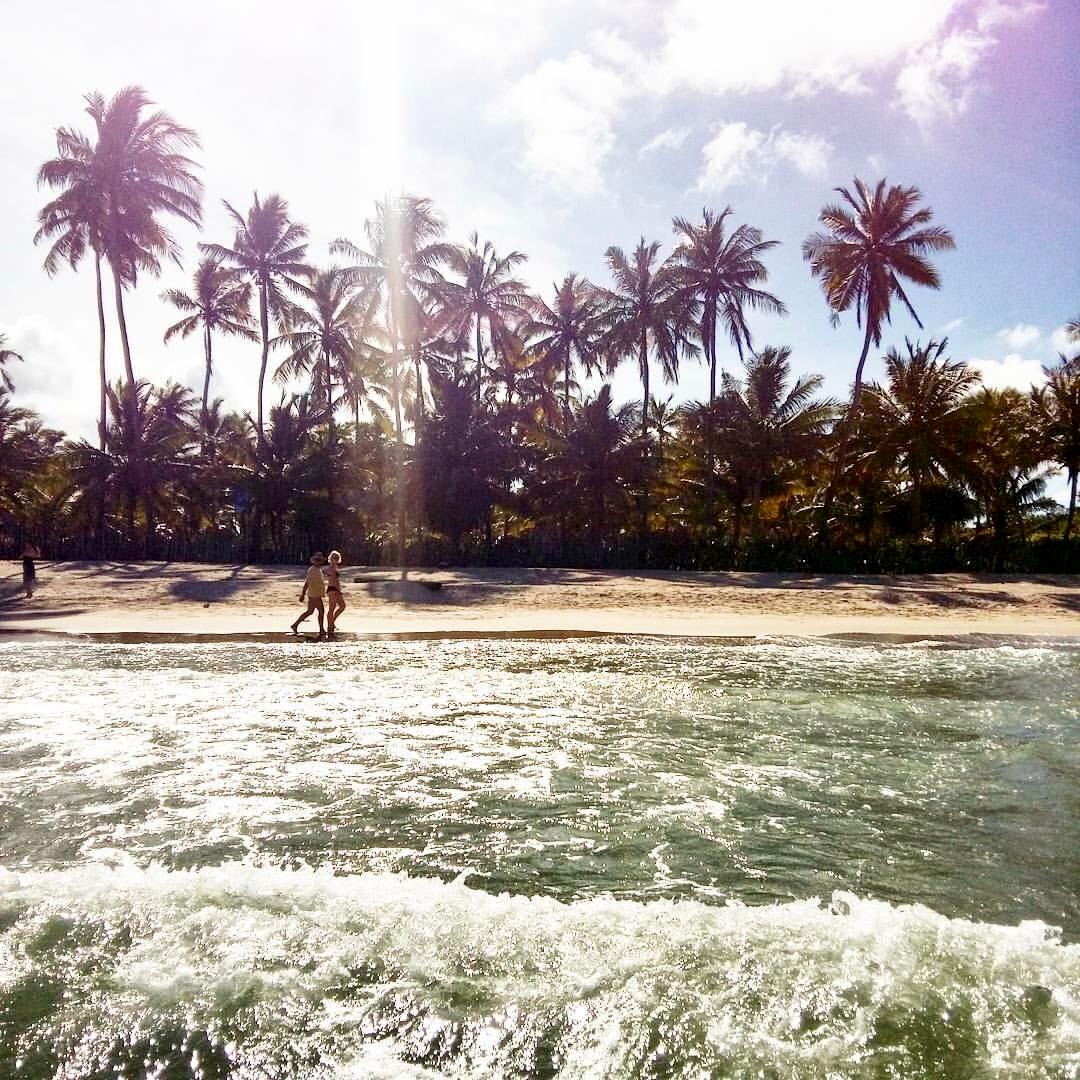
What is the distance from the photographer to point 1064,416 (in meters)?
31.1

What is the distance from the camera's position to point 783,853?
523 cm

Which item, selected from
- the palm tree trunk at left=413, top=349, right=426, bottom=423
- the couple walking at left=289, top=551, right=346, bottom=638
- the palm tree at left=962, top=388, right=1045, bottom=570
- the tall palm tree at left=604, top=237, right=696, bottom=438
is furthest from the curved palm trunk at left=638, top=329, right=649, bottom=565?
the couple walking at left=289, top=551, right=346, bottom=638

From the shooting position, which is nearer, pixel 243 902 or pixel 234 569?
pixel 243 902

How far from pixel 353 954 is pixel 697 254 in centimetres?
3701

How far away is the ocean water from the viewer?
3332 mm

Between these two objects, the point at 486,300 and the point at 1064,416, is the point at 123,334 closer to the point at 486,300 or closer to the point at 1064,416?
the point at 486,300

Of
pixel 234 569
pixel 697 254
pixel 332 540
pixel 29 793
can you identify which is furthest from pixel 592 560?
pixel 29 793

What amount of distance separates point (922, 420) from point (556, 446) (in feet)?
44.9

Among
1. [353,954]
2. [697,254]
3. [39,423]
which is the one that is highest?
[697,254]

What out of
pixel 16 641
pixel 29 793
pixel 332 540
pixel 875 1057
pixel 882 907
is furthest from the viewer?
pixel 332 540

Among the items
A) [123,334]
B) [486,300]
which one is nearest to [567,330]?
[486,300]

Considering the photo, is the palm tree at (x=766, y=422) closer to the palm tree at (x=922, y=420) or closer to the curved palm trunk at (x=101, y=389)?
the palm tree at (x=922, y=420)

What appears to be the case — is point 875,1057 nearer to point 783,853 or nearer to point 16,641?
point 783,853

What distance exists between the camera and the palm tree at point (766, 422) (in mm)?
32219
